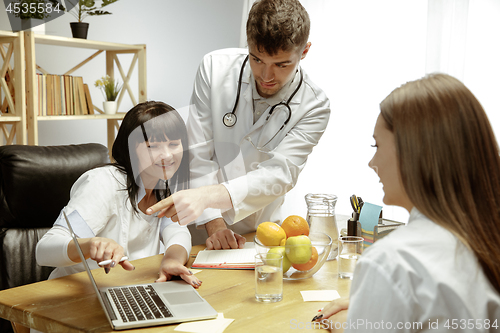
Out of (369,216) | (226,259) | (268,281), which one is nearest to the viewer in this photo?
(268,281)

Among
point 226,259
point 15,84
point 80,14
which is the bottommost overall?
point 226,259

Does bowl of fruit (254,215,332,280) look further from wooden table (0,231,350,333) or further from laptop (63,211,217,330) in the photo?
laptop (63,211,217,330)

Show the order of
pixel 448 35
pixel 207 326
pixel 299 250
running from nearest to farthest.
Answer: pixel 207 326
pixel 299 250
pixel 448 35

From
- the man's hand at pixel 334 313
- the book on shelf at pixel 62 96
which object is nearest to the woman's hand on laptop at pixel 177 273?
the man's hand at pixel 334 313

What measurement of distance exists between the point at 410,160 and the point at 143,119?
41.1 inches

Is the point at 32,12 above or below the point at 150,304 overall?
above

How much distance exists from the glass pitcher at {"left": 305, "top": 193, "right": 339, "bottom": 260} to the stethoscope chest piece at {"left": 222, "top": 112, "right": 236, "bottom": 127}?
51cm

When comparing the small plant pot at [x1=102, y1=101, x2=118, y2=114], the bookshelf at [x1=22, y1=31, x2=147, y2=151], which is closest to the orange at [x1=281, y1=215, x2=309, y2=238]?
the bookshelf at [x1=22, y1=31, x2=147, y2=151]

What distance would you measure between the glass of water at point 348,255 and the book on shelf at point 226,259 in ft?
0.80

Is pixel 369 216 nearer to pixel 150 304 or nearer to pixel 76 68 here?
pixel 150 304

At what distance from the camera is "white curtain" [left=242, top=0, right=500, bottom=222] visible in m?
2.46

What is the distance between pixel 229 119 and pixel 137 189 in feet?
1.46

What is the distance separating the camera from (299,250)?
114 centimetres

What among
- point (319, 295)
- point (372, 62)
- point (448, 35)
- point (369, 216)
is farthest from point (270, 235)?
point (372, 62)
